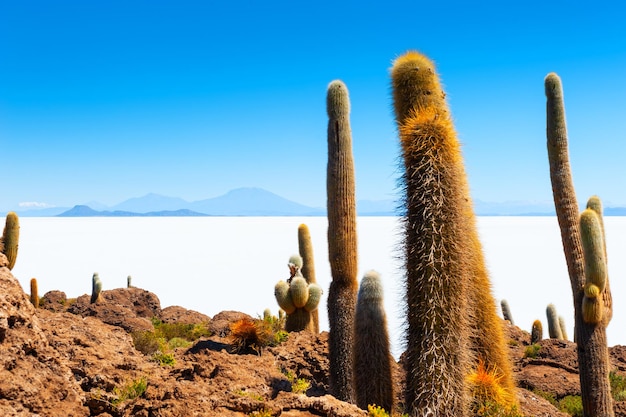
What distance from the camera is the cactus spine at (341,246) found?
902 centimetres

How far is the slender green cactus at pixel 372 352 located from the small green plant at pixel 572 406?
193 inches

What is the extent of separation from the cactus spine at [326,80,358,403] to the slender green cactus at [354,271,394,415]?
1864mm

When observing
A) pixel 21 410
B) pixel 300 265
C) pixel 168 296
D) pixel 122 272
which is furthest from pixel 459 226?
pixel 122 272

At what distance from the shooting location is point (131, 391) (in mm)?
4500

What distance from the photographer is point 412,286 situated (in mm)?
5707

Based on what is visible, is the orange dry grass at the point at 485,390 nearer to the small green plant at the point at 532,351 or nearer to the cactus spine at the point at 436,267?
the cactus spine at the point at 436,267

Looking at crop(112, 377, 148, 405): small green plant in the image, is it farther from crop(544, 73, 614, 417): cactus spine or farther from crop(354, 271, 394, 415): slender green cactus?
crop(544, 73, 614, 417): cactus spine

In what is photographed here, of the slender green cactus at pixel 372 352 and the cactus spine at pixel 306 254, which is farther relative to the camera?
the cactus spine at pixel 306 254

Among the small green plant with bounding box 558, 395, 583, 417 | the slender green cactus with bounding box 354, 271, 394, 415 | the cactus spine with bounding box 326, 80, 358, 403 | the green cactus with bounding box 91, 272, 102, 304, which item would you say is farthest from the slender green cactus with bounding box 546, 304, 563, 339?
the green cactus with bounding box 91, 272, 102, 304

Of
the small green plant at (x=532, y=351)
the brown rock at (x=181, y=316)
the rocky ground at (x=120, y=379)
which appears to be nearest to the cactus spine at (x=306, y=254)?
the rocky ground at (x=120, y=379)

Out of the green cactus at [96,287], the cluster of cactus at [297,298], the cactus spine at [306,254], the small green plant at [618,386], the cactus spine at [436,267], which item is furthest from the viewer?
the green cactus at [96,287]

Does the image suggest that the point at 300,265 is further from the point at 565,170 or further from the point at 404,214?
the point at 404,214

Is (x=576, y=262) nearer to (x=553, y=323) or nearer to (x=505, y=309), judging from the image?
(x=553, y=323)

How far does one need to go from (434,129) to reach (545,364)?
8904 millimetres
